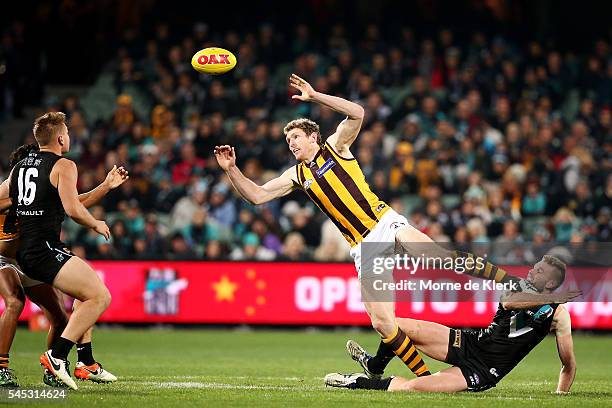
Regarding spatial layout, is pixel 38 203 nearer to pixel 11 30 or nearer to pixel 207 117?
pixel 207 117

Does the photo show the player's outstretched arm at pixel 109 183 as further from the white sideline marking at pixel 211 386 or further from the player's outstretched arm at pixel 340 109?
the white sideline marking at pixel 211 386

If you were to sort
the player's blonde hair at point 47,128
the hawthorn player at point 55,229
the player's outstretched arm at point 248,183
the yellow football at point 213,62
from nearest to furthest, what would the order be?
1. the hawthorn player at point 55,229
2. the player's blonde hair at point 47,128
3. the player's outstretched arm at point 248,183
4. the yellow football at point 213,62

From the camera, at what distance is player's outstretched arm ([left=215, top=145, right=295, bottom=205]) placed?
35.6ft

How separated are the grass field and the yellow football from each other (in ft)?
10.9

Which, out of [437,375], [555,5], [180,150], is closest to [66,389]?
[437,375]

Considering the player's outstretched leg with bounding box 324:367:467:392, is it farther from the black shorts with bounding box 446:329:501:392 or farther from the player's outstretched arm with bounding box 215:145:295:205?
the player's outstretched arm with bounding box 215:145:295:205

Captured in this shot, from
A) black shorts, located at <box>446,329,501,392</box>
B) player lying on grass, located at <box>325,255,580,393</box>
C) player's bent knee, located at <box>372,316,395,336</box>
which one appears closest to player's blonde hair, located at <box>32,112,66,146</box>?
player's bent knee, located at <box>372,316,395,336</box>

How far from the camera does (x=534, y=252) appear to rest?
19000 mm

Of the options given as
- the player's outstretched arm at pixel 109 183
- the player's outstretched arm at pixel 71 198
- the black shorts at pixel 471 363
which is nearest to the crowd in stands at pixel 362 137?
the player's outstretched arm at pixel 109 183

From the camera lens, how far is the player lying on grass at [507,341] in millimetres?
10188

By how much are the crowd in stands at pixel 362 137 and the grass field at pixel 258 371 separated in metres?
2.20

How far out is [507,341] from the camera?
10.3m

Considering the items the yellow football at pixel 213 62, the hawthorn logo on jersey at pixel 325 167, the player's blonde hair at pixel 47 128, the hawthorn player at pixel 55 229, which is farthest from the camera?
the yellow football at pixel 213 62

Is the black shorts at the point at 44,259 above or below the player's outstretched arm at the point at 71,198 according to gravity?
below
